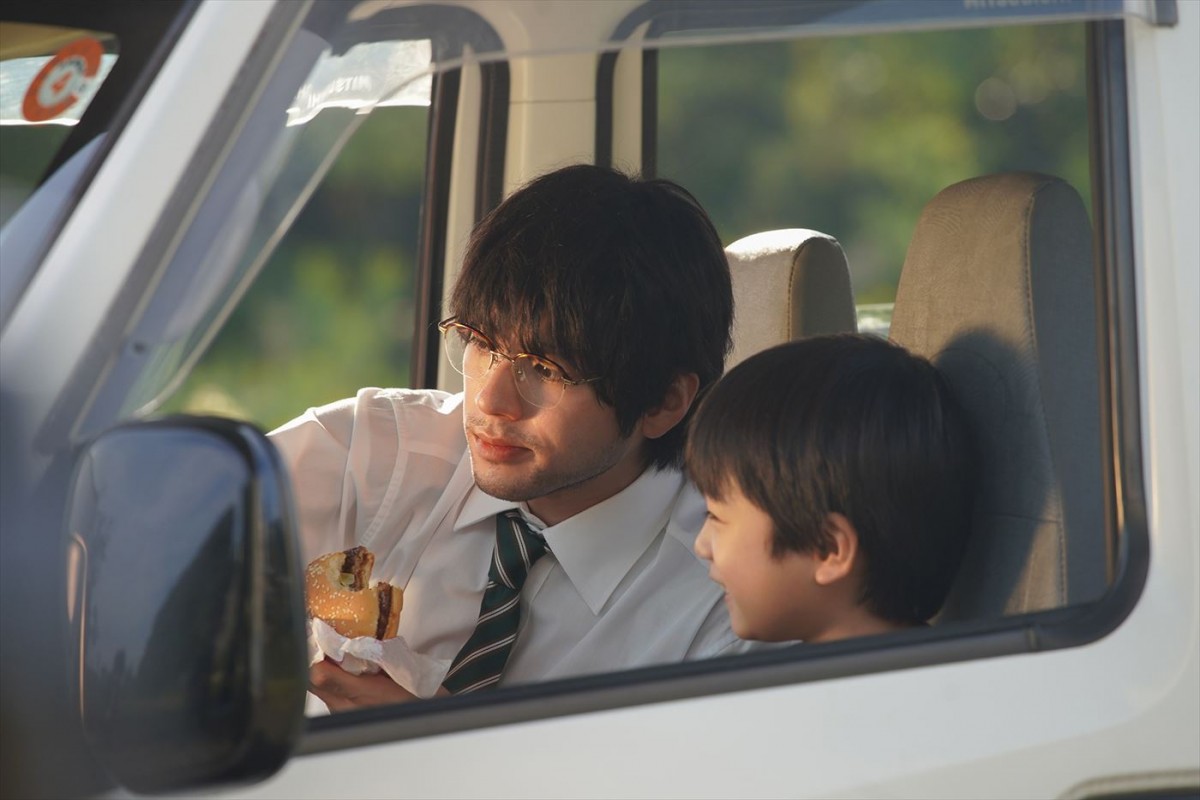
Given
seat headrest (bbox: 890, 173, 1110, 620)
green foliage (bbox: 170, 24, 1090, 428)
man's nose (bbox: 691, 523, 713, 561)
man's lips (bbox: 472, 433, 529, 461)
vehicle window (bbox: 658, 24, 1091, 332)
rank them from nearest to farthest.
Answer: seat headrest (bbox: 890, 173, 1110, 620) → man's nose (bbox: 691, 523, 713, 561) → man's lips (bbox: 472, 433, 529, 461) → vehicle window (bbox: 658, 24, 1091, 332) → green foliage (bbox: 170, 24, 1090, 428)

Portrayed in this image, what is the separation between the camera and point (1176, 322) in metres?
1.50

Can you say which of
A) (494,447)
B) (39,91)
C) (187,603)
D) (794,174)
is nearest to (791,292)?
(494,447)

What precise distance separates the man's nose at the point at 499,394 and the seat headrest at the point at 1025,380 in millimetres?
571

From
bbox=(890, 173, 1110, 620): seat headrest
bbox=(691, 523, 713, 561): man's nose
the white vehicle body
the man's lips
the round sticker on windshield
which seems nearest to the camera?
the white vehicle body

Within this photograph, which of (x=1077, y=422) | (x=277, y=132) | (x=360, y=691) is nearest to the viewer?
(x=277, y=132)

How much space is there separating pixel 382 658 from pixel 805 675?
0.74m

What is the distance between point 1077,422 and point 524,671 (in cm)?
82

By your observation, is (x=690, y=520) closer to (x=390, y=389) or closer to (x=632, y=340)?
(x=632, y=340)

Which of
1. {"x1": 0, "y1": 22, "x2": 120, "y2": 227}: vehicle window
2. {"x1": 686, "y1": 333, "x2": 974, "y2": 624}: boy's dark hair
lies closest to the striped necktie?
{"x1": 686, "y1": 333, "x2": 974, "y2": 624}: boy's dark hair

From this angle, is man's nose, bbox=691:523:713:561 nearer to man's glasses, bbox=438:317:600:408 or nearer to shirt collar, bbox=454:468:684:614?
shirt collar, bbox=454:468:684:614

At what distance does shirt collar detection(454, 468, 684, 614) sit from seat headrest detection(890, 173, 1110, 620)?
48 cm

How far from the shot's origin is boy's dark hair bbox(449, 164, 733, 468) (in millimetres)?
2322

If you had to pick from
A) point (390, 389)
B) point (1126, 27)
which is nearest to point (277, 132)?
point (1126, 27)

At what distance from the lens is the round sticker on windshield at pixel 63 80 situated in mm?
1394
